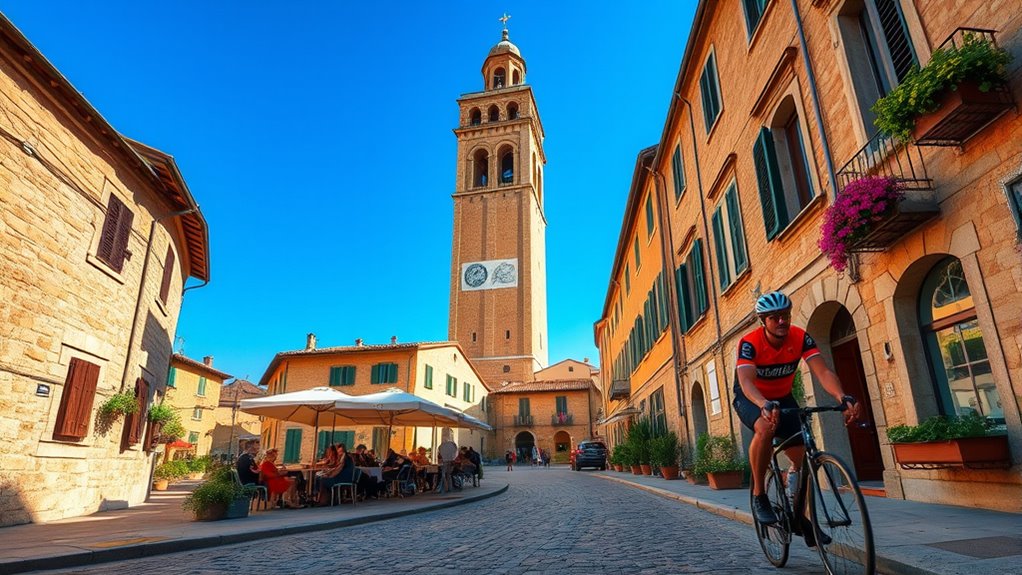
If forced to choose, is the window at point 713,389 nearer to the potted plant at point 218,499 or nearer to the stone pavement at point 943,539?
the stone pavement at point 943,539

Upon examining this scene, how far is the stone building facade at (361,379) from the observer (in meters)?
32.9

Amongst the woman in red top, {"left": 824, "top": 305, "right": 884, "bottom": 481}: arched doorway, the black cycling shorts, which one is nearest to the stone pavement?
the black cycling shorts

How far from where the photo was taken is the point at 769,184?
9.10 metres

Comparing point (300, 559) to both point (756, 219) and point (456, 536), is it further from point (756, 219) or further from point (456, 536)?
point (756, 219)

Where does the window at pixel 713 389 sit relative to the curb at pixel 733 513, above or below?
above

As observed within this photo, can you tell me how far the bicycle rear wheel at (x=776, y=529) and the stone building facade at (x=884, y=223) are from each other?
8.08ft

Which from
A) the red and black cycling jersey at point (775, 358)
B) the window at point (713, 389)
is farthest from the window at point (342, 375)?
the red and black cycling jersey at point (775, 358)

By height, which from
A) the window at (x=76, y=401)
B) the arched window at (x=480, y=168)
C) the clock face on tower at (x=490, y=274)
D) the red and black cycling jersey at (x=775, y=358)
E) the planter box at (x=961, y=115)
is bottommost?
the red and black cycling jersey at (x=775, y=358)

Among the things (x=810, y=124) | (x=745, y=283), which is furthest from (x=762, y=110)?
(x=745, y=283)

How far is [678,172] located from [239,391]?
46.5 m

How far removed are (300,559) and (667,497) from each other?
7201 mm

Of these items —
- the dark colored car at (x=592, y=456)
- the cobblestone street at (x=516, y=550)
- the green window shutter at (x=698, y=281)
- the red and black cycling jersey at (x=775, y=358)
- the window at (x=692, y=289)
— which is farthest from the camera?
the dark colored car at (x=592, y=456)

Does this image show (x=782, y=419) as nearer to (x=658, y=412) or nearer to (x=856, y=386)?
(x=856, y=386)

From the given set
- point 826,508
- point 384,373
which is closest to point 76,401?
point 826,508
